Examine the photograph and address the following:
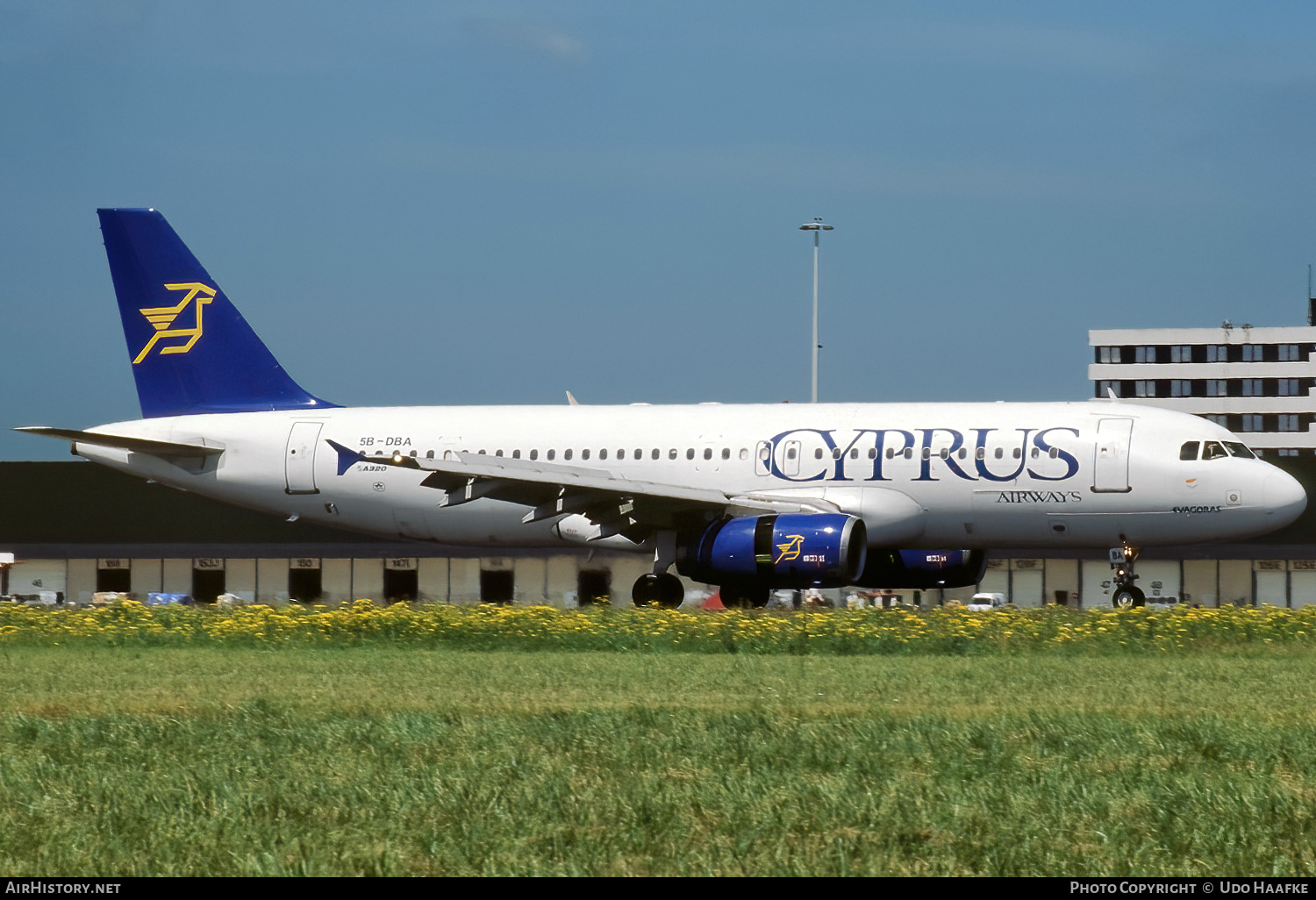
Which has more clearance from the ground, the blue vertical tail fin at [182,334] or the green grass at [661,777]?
the blue vertical tail fin at [182,334]

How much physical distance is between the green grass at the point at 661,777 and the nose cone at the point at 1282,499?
41.9 feet

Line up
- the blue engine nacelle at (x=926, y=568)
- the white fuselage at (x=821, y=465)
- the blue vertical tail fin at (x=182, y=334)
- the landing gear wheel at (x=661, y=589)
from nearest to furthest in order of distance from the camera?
the white fuselage at (x=821, y=465) → the landing gear wheel at (x=661, y=589) → the blue engine nacelle at (x=926, y=568) → the blue vertical tail fin at (x=182, y=334)

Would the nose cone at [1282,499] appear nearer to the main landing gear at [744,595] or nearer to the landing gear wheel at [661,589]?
the main landing gear at [744,595]

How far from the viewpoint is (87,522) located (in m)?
53.8

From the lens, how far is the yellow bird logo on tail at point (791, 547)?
2452 centimetres

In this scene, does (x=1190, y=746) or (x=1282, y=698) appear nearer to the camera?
(x=1190, y=746)

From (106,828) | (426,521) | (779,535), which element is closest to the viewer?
(106,828)

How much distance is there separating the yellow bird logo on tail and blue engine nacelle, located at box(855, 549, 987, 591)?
474cm

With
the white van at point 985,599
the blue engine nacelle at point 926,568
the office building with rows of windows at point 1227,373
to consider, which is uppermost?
the office building with rows of windows at point 1227,373

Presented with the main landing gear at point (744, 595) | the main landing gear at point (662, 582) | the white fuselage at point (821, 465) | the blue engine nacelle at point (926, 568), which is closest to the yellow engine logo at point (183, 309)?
the white fuselage at point (821, 465)

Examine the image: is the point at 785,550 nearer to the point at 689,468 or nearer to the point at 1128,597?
the point at 689,468
